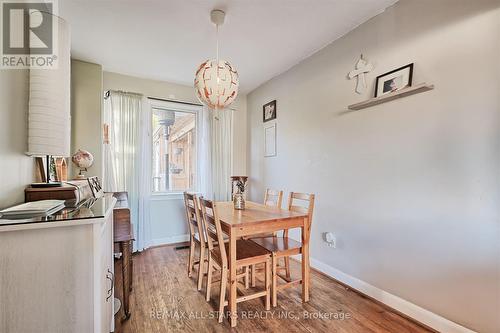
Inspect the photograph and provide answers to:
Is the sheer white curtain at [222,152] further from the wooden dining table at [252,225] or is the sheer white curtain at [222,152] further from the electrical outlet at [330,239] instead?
the electrical outlet at [330,239]

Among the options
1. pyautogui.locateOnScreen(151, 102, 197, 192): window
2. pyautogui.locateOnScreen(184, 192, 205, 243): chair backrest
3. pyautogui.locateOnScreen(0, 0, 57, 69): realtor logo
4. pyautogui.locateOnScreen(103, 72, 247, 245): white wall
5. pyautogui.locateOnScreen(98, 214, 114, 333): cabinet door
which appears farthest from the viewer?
pyautogui.locateOnScreen(151, 102, 197, 192): window

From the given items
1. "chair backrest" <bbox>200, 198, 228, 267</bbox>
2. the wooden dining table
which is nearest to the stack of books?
"chair backrest" <bbox>200, 198, 228, 267</bbox>

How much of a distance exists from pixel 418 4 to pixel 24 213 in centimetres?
280

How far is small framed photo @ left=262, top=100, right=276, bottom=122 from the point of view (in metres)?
3.62

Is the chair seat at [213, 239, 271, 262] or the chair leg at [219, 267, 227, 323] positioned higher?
the chair seat at [213, 239, 271, 262]

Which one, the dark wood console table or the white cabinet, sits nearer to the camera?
the white cabinet

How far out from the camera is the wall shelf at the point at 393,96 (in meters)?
1.73

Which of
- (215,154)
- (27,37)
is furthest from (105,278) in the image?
(215,154)

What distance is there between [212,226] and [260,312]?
80cm

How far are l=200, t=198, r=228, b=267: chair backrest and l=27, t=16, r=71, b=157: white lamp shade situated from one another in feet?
3.26

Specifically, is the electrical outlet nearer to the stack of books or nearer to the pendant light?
the pendant light

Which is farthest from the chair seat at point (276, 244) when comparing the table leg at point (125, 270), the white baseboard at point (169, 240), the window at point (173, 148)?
the window at point (173, 148)

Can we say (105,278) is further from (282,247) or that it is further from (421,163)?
(421,163)

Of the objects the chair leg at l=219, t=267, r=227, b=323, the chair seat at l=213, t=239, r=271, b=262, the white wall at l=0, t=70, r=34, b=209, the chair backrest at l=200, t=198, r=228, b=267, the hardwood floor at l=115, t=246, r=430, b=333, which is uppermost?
the white wall at l=0, t=70, r=34, b=209
